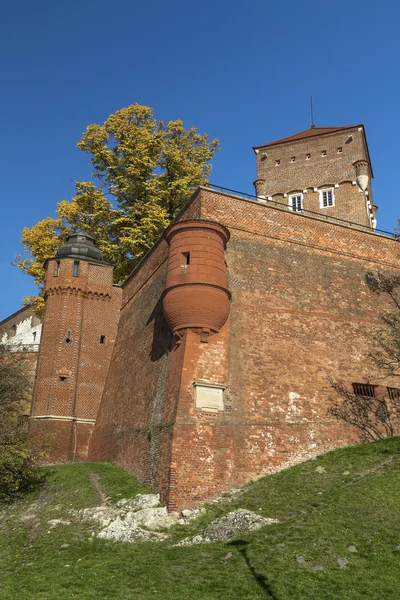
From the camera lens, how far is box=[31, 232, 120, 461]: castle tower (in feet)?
81.1

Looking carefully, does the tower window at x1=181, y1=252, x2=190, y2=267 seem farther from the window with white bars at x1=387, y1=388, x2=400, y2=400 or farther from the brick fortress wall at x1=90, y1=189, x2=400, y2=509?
the window with white bars at x1=387, y1=388, x2=400, y2=400

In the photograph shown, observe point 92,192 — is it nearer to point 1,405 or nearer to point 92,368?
point 92,368

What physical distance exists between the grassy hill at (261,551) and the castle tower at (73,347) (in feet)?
24.1

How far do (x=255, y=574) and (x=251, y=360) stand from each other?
26.6ft

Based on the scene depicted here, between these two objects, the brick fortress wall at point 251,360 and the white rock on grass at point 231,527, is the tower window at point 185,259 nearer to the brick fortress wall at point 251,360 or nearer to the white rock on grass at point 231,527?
the brick fortress wall at point 251,360

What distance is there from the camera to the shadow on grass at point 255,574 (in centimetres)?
1068

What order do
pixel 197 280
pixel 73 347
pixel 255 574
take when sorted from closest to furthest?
1. pixel 255 574
2. pixel 197 280
3. pixel 73 347

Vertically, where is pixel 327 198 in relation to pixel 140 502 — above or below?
above

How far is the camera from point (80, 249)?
28.6 metres

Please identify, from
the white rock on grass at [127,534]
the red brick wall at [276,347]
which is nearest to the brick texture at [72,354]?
the red brick wall at [276,347]

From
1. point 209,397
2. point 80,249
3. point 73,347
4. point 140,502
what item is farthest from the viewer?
point 80,249

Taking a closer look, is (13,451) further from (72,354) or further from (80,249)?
(80,249)

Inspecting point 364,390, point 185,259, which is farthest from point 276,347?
point 185,259

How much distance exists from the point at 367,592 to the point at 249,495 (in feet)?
19.1
